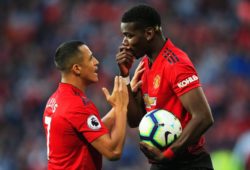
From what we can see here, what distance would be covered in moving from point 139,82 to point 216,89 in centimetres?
613

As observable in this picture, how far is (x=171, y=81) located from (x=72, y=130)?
0.87m

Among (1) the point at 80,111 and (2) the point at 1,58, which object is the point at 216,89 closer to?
(2) the point at 1,58

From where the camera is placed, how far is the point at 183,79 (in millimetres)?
5891

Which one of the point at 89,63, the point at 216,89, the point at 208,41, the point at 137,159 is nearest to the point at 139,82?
the point at 89,63

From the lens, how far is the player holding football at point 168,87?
588cm

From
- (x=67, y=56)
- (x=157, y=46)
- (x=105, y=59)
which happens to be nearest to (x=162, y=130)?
(x=157, y=46)

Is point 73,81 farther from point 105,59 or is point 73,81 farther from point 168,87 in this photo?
point 105,59

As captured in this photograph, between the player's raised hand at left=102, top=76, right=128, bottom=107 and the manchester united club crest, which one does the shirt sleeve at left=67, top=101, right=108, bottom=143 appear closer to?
the player's raised hand at left=102, top=76, right=128, bottom=107

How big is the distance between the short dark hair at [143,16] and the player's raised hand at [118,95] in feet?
1.80

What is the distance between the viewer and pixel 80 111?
6094 mm

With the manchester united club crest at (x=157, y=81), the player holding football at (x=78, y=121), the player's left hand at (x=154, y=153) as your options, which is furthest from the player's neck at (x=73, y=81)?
the player's left hand at (x=154, y=153)

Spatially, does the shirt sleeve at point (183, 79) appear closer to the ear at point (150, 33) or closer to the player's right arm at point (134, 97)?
the ear at point (150, 33)

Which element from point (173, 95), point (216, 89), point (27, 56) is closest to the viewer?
point (173, 95)

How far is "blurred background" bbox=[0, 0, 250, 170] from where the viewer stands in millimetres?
11992
